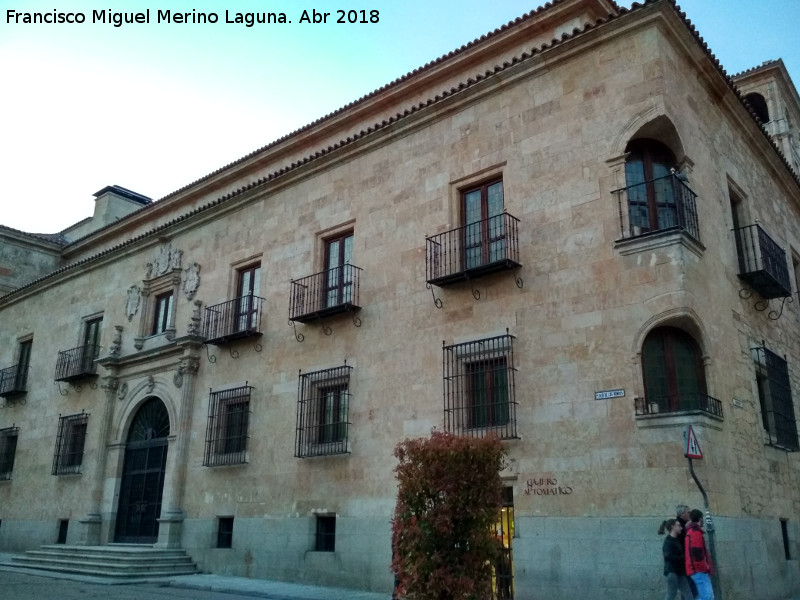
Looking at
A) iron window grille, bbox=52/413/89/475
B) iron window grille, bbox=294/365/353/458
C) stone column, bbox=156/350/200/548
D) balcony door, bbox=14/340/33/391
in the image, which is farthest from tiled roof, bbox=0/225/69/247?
iron window grille, bbox=294/365/353/458

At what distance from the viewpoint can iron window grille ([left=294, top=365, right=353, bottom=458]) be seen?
13.9 metres

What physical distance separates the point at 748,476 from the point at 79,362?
17.6 m

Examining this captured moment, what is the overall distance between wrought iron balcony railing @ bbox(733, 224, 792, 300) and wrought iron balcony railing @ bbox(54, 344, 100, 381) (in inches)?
655

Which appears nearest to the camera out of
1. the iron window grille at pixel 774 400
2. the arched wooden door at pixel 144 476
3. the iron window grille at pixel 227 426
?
the iron window grille at pixel 774 400

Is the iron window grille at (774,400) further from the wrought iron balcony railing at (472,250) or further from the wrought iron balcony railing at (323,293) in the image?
the wrought iron balcony railing at (323,293)

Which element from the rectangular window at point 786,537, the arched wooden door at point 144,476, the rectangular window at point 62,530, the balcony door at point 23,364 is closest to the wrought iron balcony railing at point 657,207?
the rectangular window at point 786,537

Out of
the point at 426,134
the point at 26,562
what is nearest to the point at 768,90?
the point at 426,134

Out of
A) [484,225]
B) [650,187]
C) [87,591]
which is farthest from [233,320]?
[650,187]

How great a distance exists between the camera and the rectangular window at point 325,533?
530 inches

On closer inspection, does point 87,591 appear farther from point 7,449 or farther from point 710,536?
point 7,449

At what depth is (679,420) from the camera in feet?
31.8

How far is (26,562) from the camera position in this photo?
1702cm

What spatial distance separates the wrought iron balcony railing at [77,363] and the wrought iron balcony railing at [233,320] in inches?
197

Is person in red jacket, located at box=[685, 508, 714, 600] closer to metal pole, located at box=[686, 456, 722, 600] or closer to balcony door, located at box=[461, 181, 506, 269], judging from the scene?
metal pole, located at box=[686, 456, 722, 600]
